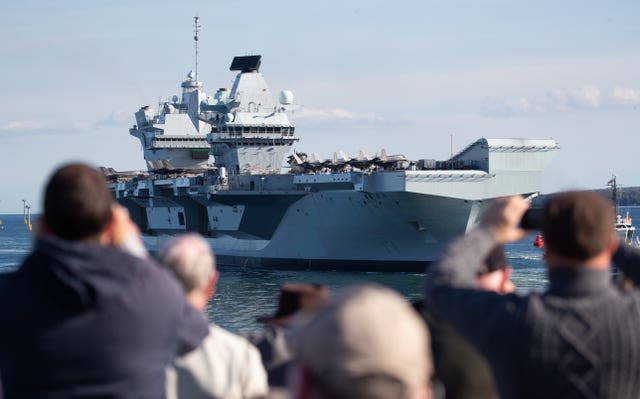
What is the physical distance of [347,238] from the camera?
112 ft

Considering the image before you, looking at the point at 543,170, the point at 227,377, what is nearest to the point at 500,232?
the point at 227,377

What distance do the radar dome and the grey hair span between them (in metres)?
40.2

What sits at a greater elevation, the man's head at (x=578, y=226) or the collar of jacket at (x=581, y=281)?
the man's head at (x=578, y=226)

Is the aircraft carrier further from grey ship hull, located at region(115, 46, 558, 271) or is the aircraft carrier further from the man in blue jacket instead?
the man in blue jacket

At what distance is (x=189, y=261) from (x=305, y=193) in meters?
30.7

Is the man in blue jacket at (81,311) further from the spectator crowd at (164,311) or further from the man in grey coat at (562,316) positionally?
the man in grey coat at (562,316)

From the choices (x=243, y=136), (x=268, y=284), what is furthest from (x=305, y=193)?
(x=243, y=136)

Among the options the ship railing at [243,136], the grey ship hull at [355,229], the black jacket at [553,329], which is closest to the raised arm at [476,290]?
the black jacket at [553,329]

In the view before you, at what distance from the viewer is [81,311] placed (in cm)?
293

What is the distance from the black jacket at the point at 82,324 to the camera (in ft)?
9.55

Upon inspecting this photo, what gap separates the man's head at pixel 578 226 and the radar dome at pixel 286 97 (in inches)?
1604

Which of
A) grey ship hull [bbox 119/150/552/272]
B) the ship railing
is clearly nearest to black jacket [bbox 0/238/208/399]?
grey ship hull [bbox 119/150/552/272]

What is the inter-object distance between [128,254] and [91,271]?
124mm

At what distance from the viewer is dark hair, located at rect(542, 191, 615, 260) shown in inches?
115
